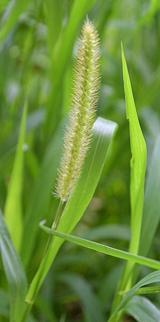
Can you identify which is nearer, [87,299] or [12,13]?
[12,13]

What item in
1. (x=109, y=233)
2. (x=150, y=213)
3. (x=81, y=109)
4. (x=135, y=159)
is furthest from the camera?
(x=109, y=233)

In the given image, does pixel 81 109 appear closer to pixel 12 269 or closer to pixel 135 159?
pixel 135 159

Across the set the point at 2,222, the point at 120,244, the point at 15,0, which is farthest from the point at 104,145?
the point at 120,244

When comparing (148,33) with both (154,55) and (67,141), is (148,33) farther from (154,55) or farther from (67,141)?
(67,141)

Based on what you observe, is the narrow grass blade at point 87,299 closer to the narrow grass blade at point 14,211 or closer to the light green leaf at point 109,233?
the light green leaf at point 109,233

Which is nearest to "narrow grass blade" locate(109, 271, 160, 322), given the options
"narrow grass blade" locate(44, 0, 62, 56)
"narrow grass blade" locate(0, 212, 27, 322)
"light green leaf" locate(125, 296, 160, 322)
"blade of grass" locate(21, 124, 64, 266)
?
"light green leaf" locate(125, 296, 160, 322)

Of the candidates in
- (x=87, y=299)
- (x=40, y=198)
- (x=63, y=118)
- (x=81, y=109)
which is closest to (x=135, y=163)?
(x=81, y=109)

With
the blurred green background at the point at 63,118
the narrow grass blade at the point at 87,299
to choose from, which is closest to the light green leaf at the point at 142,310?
the blurred green background at the point at 63,118
